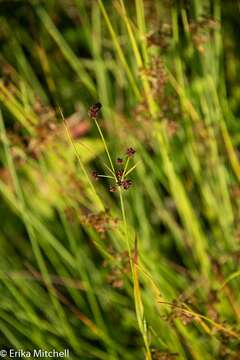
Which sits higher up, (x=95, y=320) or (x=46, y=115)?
(x=46, y=115)

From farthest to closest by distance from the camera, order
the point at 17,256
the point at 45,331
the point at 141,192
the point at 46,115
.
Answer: the point at 17,256, the point at 141,192, the point at 45,331, the point at 46,115

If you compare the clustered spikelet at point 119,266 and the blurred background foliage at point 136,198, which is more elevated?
the blurred background foliage at point 136,198

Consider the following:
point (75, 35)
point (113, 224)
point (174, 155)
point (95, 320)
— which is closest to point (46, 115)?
point (113, 224)

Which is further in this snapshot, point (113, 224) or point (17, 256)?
point (17, 256)

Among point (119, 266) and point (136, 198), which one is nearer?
point (119, 266)

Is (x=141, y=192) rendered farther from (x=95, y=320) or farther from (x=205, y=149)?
(x=95, y=320)

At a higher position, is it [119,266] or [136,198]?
[136,198]

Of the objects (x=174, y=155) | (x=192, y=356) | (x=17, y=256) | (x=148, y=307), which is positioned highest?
(x=174, y=155)

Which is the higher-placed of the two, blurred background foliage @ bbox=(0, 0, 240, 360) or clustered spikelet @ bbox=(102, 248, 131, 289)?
blurred background foliage @ bbox=(0, 0, 240, 360)
